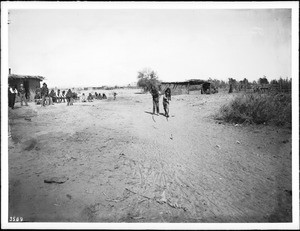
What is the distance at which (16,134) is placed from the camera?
4.90 m

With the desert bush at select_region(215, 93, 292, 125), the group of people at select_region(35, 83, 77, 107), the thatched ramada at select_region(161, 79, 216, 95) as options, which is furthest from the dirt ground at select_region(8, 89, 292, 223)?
the thatched ramada at select_region(161, 79, 216, 95)

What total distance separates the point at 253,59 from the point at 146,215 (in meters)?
4.82

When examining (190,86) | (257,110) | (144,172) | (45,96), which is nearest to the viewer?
(144,172)

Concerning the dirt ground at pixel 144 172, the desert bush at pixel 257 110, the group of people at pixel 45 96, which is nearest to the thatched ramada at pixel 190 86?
the desert bush at pixel 257 110

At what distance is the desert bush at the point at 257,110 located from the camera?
610 centimetres

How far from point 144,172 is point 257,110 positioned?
4781mm

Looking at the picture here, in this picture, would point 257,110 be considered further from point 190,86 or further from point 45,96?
point 45,96

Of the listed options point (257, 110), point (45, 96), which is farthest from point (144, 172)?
point (45, 96)

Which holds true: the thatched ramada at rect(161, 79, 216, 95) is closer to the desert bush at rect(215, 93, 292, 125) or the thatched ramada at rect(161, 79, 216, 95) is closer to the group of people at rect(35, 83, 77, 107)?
the desert bush at rect(215, 93, 292, 125)

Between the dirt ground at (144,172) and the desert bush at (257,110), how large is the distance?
55 centimetres

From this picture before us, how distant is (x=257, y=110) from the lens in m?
6.52

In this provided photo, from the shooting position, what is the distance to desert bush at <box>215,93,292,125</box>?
610 cm

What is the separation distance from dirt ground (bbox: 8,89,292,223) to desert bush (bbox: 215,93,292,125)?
551mm

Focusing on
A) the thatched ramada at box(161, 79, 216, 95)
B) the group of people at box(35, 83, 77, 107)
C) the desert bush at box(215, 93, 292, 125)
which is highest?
the thatched ramada at box(161, 79, 216, 95)
